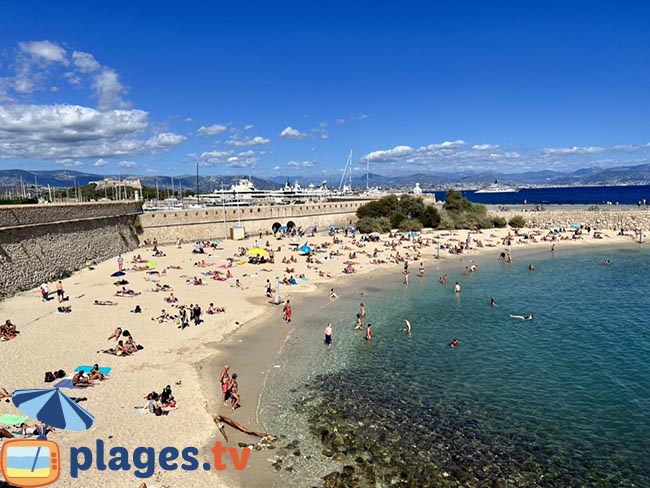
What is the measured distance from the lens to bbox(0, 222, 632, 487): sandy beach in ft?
31.4

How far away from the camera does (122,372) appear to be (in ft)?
42.5

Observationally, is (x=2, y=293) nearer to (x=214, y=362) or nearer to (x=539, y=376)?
(x=214, y=362)

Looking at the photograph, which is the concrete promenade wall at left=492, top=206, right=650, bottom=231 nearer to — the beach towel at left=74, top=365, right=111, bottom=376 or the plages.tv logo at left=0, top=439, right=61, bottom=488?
the beach towel at left=74, top=365, right=111, bottom=376

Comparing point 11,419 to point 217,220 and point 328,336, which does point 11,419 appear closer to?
point 328,336

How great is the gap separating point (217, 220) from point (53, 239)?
16626mm

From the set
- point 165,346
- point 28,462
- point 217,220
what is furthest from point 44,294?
point 217,220

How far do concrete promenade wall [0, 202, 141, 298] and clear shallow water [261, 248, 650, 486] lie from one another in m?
13.3

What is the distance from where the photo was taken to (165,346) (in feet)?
50.3

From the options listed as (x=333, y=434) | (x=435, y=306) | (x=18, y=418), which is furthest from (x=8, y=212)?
(x=435, y=306)

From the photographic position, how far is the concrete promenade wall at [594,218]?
52.2 metres

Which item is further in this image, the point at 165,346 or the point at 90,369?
the point at 165,346

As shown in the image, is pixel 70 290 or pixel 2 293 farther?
pixel 70 290

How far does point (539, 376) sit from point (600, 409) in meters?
2.17

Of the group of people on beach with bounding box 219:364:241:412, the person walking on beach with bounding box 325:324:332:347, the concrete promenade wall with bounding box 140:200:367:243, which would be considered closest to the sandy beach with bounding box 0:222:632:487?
the group of people on beach with bounding box 219:364:241:412
